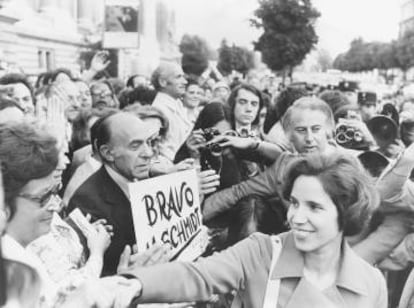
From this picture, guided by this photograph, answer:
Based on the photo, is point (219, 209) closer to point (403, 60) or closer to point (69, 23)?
point (69, 23)

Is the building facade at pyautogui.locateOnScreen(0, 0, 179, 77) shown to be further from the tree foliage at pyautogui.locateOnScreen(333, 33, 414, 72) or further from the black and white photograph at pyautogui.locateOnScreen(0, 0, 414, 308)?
the black and white photograph at pyautogui.locateOnScreen(0, 0, 414, 308)

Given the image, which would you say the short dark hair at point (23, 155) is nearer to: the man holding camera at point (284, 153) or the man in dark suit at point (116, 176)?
the man in dark suit at point (116, 176)

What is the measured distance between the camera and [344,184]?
238 centimetres

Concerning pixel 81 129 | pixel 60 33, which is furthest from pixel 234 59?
pixel 81 129

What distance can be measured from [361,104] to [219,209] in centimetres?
436

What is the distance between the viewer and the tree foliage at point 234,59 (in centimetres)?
4347

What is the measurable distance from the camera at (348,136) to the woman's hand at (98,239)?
73.8 inches

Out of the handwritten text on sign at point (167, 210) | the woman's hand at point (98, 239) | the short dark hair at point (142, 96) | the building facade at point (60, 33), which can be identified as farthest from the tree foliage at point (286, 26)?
the building facade at point (60, 33)

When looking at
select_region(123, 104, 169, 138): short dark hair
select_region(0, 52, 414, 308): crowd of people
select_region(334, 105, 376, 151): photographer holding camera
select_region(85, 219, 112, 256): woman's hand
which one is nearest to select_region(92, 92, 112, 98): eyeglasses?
select_region(0, 52, 414, 308): crowd of people

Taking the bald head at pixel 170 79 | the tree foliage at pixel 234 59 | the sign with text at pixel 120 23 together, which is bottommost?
the tree foliage at pixel 234 59

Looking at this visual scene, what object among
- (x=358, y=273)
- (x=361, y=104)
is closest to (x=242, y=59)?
(x=361, y=104)

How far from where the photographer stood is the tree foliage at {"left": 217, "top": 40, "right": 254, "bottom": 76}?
4347 cm

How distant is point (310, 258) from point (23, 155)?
1.02m

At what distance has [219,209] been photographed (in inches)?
154
